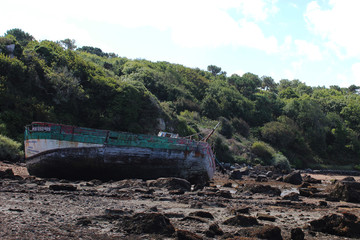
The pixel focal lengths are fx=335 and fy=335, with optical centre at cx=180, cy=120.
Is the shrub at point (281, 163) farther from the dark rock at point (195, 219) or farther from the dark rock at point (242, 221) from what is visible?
the dark rock at point (195, 219)

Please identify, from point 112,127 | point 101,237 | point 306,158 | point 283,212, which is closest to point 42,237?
point 101,237

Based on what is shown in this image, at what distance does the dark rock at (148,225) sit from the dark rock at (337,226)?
127 inches

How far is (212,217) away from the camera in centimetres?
761

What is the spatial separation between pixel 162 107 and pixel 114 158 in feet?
76.4

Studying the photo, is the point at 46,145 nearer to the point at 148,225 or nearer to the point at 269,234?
the point at 148,225

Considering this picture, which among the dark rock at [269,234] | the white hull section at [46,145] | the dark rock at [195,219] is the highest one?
the white hull section at [46,145]

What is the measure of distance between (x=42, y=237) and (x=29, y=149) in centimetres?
1106

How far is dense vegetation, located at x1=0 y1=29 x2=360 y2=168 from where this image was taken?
27.2 meters

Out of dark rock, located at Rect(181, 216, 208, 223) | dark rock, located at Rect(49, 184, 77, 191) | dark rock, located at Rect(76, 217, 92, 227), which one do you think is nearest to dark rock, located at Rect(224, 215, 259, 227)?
dark rock, located at Rect(181, 216, 208, 223)

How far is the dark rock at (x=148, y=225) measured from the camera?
5789 millimetres

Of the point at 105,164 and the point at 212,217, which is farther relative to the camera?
the point at 105,164

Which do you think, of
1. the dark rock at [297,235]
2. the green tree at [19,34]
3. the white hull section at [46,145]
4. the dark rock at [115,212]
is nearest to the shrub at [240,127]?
the green tree at [19,34]

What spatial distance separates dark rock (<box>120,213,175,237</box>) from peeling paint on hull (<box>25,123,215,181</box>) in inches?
371

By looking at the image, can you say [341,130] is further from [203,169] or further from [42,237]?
[42,237]
